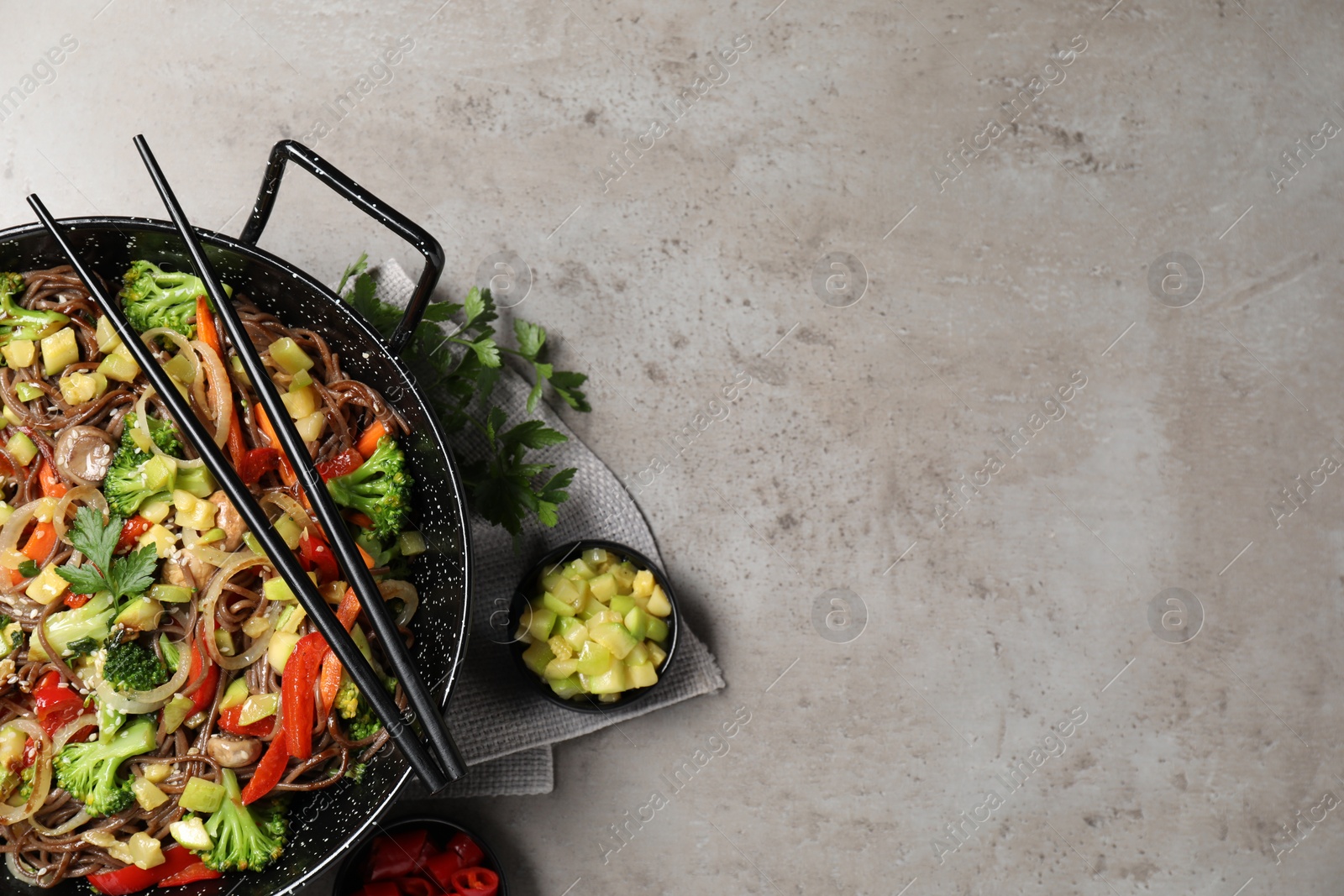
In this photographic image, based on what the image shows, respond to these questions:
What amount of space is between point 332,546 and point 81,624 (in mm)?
950

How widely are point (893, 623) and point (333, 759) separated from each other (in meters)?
2.41

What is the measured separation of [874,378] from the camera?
4.11m

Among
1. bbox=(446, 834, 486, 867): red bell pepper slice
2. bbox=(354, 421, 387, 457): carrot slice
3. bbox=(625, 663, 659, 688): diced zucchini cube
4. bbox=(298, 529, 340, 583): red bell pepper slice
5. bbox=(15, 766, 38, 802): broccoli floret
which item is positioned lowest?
bbox=(446, 834, 486, 867): red bell pepper slice

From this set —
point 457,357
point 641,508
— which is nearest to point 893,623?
point 641,508

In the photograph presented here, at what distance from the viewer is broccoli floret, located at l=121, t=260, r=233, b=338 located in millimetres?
2961

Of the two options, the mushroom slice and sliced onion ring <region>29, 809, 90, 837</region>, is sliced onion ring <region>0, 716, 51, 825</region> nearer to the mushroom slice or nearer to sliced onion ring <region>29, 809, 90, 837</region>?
sliced onion ring <region>29, 809, 90, 837</region>

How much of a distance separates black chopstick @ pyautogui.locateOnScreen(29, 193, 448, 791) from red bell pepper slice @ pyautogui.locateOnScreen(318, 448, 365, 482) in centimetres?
45

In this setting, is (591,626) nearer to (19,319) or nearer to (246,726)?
(246,726)

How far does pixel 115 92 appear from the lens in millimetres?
4051

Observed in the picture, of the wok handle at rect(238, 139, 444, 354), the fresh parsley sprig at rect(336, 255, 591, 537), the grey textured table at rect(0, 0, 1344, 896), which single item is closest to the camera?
the wok handle at rect(238, 139, 444, 354)

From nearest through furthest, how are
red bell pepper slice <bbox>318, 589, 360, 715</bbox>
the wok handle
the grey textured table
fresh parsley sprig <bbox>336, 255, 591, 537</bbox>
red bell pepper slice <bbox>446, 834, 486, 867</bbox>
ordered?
1. the wok handle
2. red bell pepper slice <bbox>318, 589, 360, 715</bbox>
3. fresh parsley sprig <bbox>336, 255, 591, 537</bbox>
4. red bell pepper slice <bbox>446, 834, 486, 867</bbox>
5. the grey textured table

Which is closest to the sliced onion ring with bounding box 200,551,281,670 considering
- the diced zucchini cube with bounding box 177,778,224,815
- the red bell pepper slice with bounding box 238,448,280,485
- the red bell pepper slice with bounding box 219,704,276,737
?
the red bell pepper slice with bounding box 219,704,276,737

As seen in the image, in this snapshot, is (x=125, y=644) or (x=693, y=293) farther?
(x=693, y=293)

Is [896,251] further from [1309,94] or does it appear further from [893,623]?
[1309,94]
